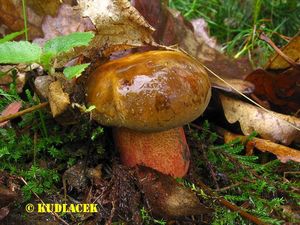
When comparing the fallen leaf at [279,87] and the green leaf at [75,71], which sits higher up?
the green leaf at [75,71]

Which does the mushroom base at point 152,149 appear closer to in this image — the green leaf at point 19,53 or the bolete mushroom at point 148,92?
the bolete mushroom at point 148,92

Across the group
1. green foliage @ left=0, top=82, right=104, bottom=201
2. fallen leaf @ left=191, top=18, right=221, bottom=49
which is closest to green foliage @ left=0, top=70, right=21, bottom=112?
green foliage @ left=0, top=82, right=104, bottom=201

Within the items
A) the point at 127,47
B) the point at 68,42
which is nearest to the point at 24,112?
the point at 68,42

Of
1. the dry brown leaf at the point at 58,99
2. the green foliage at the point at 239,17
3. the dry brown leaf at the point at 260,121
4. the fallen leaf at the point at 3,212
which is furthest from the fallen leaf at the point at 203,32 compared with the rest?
the fallen leaf at the point at 3,212

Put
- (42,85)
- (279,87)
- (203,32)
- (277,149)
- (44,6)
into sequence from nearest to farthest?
(42,85) → (277,149) → (279,87) → (44,6) → (203,32)

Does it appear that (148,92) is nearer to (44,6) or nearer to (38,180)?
(38,180)

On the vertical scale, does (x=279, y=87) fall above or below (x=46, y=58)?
below

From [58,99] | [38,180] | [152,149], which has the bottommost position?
[38,180]

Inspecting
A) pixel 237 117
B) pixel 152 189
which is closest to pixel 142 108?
pixel 152 189
